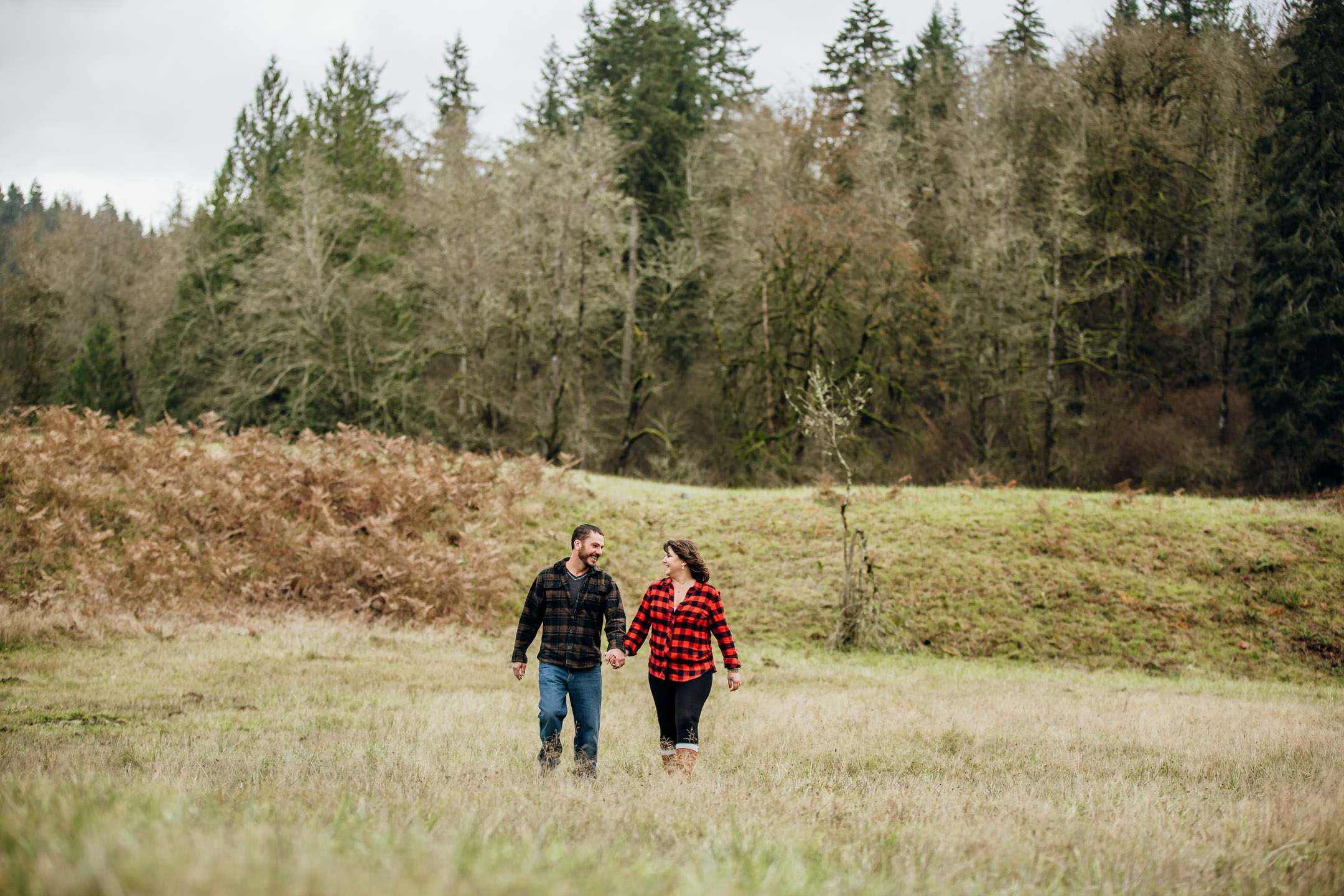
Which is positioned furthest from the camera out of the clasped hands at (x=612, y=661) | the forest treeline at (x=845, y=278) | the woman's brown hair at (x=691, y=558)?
the forest treeline at (x=845, y=278)

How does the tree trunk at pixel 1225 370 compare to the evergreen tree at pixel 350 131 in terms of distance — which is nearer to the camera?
the tree trunk at pixel 1225 370

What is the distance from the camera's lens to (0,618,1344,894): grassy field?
287 cm

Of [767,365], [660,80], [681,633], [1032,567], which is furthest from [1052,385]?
[681,633]

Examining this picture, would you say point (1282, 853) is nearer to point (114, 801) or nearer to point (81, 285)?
point (114, 801)

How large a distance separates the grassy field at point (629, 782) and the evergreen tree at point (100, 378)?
3479 centimetres

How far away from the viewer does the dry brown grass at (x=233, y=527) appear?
1527 cm

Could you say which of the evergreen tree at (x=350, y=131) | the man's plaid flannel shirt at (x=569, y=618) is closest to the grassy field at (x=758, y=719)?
the man's plaid flannel shirt at (x=569, y=618)

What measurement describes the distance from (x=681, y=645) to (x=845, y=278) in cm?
2834

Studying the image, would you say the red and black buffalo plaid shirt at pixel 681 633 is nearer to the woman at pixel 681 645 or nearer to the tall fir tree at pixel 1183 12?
the woman at pixel 681 645

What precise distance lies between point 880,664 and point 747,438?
18.9 metres

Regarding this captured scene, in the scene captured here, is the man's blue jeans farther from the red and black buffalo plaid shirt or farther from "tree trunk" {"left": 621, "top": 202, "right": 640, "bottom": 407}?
"tree trunk" {"left": 621, "top": 202, "right": 640, "bottom": 407}

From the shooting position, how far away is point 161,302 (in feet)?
141

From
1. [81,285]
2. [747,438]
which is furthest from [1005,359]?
[81,285]

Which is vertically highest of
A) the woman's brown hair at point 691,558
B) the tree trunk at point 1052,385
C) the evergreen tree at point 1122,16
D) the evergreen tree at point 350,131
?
the evergreen tree at point 1122,16
